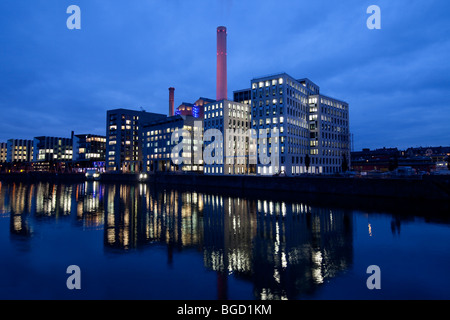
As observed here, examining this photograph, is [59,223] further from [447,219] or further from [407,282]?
[447,219]

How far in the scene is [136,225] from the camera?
31.7 m

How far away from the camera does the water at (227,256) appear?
14320 mm

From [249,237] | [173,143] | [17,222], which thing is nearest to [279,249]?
[249,237]

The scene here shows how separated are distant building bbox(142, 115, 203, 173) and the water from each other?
5045 inches

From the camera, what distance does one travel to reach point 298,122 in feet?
384

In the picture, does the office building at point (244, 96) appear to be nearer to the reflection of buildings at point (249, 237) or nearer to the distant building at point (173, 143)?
the distant building at point (173, 143)

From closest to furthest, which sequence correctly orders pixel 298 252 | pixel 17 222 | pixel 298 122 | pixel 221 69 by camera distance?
pixel 298 252 < pixel 17 222 < pixel 298 122 < pixel 221 69

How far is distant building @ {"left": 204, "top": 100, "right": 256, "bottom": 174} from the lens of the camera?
120938 mm

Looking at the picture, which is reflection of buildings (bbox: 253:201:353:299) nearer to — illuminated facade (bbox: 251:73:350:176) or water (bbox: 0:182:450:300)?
water (bbox: 0:182:450:300)

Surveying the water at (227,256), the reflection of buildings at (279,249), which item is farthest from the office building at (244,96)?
the water at (227,256)

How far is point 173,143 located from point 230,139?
5811 cm

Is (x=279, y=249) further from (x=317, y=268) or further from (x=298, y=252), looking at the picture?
(x=317, y=268)
